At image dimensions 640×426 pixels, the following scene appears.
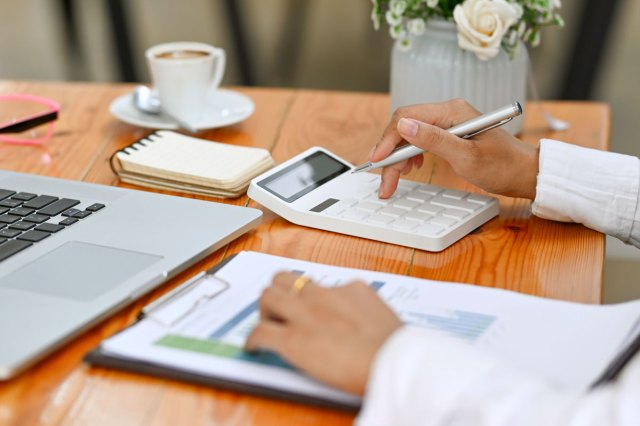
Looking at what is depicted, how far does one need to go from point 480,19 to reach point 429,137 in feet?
0.87

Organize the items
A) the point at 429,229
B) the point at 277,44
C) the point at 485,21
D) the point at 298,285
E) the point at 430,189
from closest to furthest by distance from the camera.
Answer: the point at 298,285, the point at 429,229, the point at 430,189, the point at 485,21, the point at 277,44

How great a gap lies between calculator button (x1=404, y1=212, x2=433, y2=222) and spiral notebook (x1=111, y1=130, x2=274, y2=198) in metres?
0.23

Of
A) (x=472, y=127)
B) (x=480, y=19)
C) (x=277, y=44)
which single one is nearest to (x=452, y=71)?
(x=480, y=19)

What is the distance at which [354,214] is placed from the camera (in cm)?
99

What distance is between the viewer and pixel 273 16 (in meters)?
2.87

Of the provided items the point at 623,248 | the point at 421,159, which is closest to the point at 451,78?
the point at 421,159

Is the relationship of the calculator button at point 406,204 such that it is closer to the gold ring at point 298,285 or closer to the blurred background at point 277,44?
the gold ring at point 298,285

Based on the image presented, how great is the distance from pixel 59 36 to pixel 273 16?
0.74 meters

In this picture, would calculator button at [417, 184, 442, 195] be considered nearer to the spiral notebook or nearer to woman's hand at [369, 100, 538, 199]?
woman's hand at [369, 100, 538, 199]

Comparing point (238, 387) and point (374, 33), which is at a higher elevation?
point (238, 387)

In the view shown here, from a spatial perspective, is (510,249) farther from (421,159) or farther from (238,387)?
(238,387)

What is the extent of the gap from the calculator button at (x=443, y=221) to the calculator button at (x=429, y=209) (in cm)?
1

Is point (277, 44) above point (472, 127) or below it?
below

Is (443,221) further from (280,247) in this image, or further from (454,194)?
(280,247)
